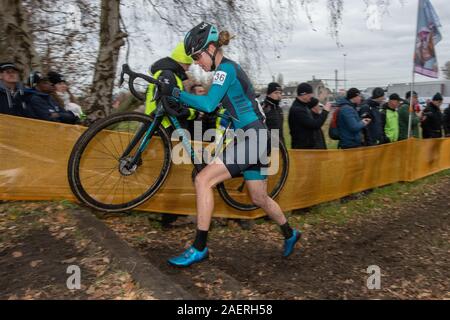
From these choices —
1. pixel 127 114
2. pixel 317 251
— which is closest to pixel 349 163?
pixel 317 251

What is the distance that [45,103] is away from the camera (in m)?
5.09

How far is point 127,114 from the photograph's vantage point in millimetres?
3875

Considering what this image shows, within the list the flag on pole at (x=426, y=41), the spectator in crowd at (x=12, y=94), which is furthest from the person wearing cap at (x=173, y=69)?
the flag on pole at (x=426, y=41)

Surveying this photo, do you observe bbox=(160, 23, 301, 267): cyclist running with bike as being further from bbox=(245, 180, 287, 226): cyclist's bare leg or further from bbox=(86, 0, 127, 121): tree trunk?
bbox=(86, 0, 127, 121): tree trunk

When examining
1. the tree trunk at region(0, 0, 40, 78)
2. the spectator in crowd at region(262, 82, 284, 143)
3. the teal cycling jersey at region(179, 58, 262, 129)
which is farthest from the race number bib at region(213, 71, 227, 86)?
the tree trunk at region(0, 0, 40, 78)

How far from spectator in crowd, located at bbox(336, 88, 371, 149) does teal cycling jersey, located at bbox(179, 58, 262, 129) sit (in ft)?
11.9

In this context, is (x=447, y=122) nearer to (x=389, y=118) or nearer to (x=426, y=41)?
(x=426, y=41)

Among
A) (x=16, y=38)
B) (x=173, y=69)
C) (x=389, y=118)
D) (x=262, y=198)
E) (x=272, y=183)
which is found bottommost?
(x=272, y=183)

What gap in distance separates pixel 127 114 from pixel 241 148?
1146 mm

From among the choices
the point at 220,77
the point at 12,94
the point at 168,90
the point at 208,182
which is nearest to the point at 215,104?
the point at 220,77

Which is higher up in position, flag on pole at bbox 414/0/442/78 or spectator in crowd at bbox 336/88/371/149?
flag on pole at bbox 414/0/442/78

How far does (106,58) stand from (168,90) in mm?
3135

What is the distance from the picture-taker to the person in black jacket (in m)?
6.48

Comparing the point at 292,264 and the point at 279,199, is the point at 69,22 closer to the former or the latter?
the point at 279,199
